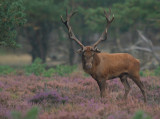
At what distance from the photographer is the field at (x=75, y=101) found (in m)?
6.53

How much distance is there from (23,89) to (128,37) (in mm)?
27777

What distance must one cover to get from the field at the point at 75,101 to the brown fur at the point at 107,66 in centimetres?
60

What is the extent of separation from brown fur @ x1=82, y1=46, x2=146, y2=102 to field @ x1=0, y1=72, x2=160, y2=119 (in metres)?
A: 0.60

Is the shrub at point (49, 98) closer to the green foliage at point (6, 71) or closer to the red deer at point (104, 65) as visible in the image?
the red deer at point (104, 65)

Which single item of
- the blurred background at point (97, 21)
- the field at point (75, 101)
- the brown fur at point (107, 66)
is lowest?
the field at point (75, 101)

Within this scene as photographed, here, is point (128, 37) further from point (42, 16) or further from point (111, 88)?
point (111, 88)

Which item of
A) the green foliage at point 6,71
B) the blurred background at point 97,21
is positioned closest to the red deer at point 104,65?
the blurred background at point 97,21

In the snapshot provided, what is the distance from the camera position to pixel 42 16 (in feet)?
76.7

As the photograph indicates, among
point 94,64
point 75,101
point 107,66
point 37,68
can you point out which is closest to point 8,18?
point 94,64

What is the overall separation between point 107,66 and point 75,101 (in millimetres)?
1377

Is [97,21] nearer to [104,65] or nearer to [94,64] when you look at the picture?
[104,65]

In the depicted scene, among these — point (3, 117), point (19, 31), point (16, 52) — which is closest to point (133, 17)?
point (19, 31)

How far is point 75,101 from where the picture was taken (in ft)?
27.4

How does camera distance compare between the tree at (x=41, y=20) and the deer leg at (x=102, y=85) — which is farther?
the tree at (x=41, y=20)
